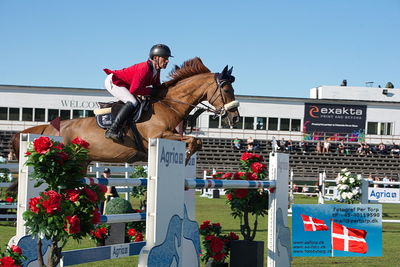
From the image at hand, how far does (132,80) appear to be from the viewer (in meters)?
6.82

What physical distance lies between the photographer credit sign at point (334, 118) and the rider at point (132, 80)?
3388cm

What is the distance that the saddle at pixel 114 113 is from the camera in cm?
Result: 688

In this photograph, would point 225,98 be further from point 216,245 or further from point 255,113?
point 255,113

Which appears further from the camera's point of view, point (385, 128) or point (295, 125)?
point (385, 128)

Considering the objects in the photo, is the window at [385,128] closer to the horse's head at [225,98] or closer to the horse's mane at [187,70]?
the horse's mane at [187,70]

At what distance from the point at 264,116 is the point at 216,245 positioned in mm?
34344

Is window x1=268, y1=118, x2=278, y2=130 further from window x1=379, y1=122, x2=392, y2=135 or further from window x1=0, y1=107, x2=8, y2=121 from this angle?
window x1=0, y1=107, x2=8, y2=121

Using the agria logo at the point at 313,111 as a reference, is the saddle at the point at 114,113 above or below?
below

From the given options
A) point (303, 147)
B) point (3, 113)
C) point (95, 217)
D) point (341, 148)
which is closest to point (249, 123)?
point (303, 147)

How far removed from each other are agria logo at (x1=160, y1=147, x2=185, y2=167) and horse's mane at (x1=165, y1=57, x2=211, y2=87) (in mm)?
3248

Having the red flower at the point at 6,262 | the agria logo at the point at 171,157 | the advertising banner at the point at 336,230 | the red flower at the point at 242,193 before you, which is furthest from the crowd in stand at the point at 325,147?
the red flower at the point at 6,262

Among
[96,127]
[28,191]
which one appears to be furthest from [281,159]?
[28,191]

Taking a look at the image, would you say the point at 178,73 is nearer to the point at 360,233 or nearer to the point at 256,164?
the point at 256,164

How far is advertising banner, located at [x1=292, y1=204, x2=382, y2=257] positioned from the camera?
23.0ft
